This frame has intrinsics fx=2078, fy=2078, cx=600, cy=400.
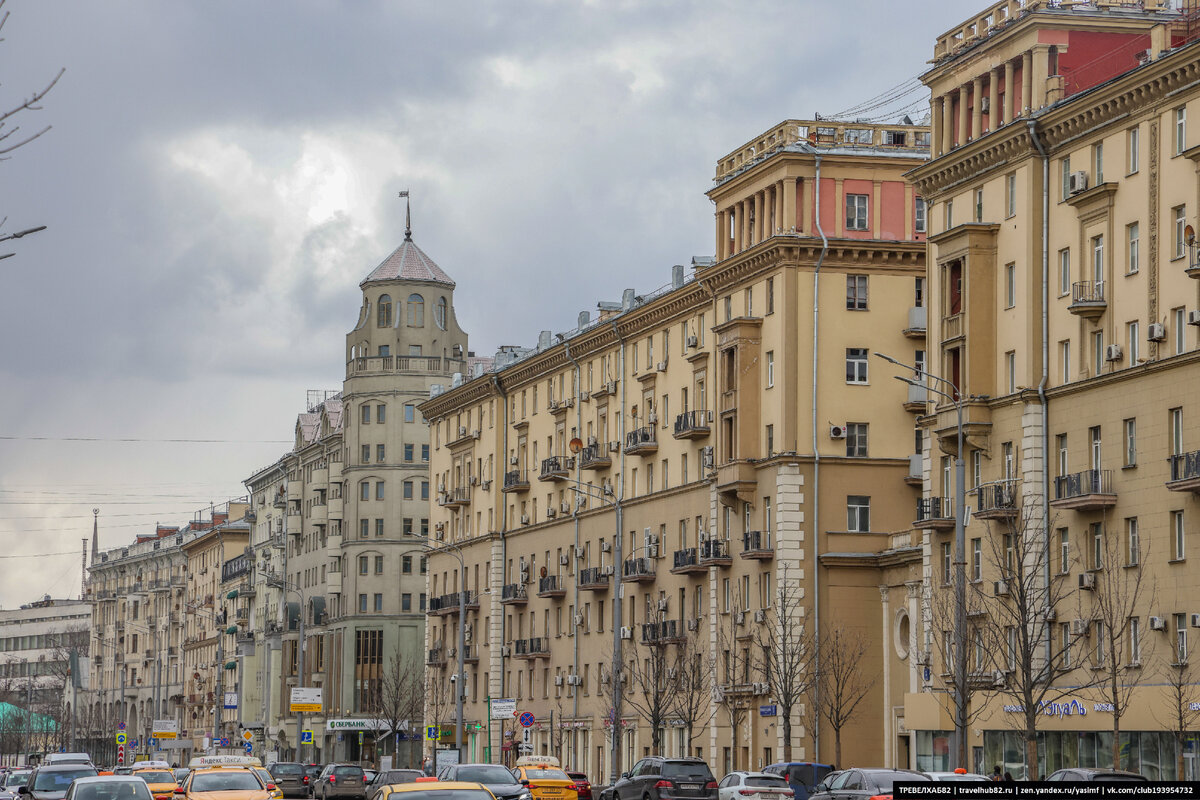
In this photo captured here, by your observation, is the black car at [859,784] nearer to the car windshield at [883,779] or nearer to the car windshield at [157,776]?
the car windshield at [883,779]

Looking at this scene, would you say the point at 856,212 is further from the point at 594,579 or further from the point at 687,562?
the point at 594,579

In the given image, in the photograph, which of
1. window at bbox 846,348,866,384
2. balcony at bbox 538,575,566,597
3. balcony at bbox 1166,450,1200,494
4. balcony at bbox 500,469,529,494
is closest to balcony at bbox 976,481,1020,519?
balcony at bbox 1166,450,1200,494

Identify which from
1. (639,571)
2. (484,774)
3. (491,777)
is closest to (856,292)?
(639,571)

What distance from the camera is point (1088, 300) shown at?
5797cm

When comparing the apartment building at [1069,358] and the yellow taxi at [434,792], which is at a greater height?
the apartment building at [1069,358]

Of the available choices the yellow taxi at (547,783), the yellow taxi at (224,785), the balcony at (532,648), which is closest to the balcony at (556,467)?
the balcony at (532,648)

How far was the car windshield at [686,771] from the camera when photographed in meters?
54.7

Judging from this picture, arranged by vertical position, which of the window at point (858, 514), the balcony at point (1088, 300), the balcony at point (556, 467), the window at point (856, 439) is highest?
the balcony at point (1088, 300)

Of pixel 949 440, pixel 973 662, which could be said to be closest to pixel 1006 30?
pixel 949 440

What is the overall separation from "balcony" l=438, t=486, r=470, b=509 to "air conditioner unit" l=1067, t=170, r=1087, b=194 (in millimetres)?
58103

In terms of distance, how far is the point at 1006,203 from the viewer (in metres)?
62.7

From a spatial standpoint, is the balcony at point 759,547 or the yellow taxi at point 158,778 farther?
the balcony at point 759,547

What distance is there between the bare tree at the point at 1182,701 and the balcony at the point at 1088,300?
10264mm

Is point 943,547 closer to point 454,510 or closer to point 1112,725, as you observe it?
point 1112,725
